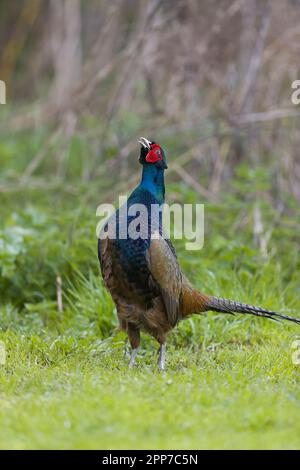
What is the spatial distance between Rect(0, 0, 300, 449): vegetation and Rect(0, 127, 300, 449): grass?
1 centimetres

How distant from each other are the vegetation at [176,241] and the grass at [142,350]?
0.01 metres

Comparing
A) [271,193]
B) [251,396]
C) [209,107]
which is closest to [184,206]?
[271,193]

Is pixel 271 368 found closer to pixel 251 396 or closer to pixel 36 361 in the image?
pixel 251 396

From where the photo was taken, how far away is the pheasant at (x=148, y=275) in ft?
14.6

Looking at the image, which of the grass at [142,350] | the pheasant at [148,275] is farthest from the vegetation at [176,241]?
the pheasant at [148,275]

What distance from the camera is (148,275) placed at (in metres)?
4.48

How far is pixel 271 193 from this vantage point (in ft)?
24.8

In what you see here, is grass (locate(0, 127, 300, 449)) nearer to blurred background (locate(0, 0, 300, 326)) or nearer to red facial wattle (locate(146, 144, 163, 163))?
blurred background (locate(0, 0, 300, 326))

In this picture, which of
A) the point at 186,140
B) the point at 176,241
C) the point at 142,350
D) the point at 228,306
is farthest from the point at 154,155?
the point at 186,140

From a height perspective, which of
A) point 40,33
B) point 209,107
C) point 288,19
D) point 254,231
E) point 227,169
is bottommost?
point 254,231

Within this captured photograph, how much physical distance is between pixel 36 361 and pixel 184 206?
275cm

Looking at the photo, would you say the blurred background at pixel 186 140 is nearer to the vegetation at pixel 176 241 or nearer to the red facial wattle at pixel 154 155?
the vegetation at pixel 176 241

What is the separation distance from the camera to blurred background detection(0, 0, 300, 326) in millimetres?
6070

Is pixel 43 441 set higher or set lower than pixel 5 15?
lower
